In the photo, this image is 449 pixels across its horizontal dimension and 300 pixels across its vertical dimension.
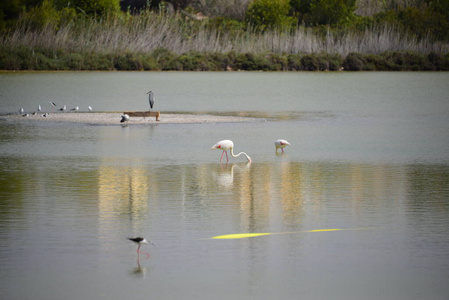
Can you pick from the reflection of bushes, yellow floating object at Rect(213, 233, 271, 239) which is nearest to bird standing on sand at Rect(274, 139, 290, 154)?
yellow floating object at Rect(213, 233, 271, 239)

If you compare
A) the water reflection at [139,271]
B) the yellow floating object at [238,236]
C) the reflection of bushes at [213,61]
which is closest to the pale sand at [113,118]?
the yellow floating object at [238,236]

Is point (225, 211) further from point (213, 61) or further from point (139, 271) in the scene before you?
point (213, 61)

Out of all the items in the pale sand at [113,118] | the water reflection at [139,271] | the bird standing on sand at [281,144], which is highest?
the pale sand at [113,118]

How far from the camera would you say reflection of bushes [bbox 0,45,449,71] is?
168ft

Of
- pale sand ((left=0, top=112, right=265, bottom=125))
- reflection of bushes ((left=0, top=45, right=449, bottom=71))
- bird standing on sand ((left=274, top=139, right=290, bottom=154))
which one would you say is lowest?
bird standing on sand ((left=274, top=139, right=290, bottom=154))

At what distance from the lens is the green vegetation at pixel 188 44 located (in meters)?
53.1

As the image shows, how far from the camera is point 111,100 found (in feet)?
105

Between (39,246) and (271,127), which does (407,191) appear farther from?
(271,127)

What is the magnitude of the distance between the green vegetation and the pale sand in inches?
1060

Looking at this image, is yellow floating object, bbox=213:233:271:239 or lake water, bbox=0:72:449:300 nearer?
lake water, bbox=0:72:449:300

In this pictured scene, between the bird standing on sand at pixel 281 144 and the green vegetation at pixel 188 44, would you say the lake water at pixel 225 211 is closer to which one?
the bird standing on sand at pixel 281 144

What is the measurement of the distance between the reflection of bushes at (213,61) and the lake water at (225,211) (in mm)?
29528

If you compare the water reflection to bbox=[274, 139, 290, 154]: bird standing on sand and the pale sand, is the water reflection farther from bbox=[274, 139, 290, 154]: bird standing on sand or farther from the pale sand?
the pale sand

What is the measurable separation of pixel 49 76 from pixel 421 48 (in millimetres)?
25753
